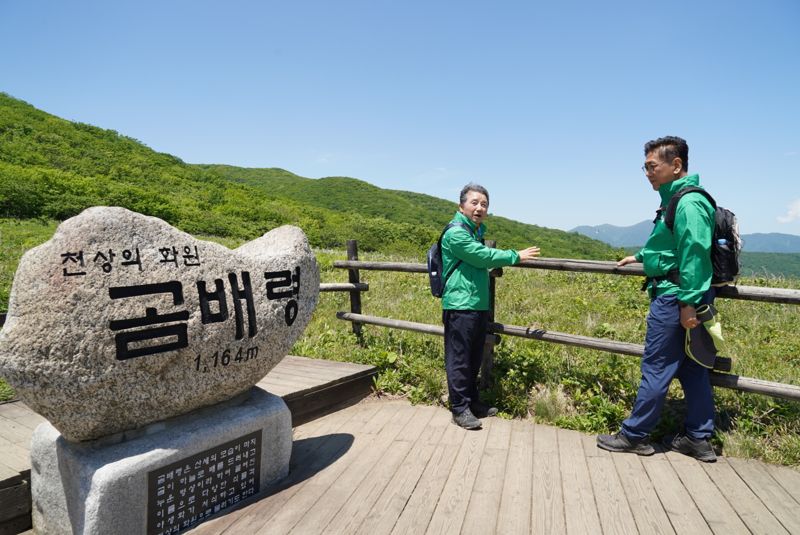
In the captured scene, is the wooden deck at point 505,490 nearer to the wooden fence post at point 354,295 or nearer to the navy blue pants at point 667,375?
the navy blue pants at point 667,375

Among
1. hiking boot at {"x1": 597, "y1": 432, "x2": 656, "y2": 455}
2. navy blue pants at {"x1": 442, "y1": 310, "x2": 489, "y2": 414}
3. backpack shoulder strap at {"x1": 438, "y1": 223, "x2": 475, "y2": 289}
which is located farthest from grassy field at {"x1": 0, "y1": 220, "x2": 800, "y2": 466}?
backpack shoulder strap at {"x1": 438, "y1": 223, "x2": 475, "y2": 289}

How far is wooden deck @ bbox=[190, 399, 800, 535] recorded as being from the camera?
282 centimetres

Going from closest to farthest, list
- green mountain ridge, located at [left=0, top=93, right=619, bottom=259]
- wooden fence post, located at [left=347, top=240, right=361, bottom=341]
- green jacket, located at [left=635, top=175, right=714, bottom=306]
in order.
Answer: green jacket, located at [left=635, top=175, right=714, bottom=306]
wooden fence post, located at [left=347, top=240, right=361, bottom=341]
green mountain ridge, located at [left=0, top=93, right=619, bottom=259]

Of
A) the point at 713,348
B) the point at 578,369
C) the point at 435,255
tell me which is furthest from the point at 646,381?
the point at 435,255

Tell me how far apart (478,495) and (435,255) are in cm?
195

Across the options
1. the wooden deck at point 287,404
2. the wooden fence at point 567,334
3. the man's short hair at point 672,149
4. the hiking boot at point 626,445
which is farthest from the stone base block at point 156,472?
the man's short hair at point 672,149

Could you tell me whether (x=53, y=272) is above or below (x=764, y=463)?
above

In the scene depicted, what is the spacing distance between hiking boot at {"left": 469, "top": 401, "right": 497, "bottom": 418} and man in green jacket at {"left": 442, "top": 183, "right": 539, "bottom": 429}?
218 millimetres

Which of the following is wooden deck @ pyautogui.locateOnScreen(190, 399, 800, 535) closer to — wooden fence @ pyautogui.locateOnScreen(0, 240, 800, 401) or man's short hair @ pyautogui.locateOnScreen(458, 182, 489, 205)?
wooden fence @ pyautogui.locateOnScreen(0, 240, 800, 401)

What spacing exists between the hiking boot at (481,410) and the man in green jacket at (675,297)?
1139mm

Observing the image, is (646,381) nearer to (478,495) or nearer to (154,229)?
(478,495)

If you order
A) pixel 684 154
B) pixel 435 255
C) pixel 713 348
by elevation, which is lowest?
pixel 713 348

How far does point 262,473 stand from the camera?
3.30 meters

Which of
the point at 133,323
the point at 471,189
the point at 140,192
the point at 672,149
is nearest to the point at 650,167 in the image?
the point at 672,149
